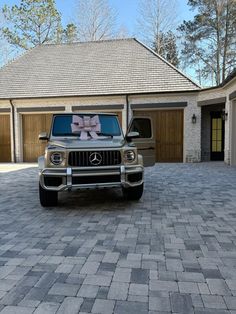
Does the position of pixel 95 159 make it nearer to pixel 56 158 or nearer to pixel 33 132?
pixel 56 158

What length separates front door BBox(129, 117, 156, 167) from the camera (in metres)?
7.76

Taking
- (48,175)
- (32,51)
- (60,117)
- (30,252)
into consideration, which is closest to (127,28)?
(32,51)

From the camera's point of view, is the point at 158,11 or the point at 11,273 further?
the point at 158,11

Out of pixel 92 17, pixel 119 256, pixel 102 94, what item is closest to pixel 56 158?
pixel 119 256

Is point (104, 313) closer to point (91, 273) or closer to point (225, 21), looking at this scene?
point (91, 273)

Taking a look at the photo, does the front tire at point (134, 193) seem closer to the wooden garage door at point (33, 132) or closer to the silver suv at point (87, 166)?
the silver suv at point (87, 166)

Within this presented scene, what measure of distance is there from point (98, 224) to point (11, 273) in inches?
71.7

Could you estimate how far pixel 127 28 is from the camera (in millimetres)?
26469

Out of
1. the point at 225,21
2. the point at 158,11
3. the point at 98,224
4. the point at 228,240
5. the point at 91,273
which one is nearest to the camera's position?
the point at 91,273

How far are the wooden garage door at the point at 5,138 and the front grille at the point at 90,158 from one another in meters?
11.5

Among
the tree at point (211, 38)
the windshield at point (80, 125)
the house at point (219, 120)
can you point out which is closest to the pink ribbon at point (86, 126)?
the windshield at point (80, 125)

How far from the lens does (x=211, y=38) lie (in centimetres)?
2361

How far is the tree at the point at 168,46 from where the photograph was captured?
1004 inches

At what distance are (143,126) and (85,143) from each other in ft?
8.86
